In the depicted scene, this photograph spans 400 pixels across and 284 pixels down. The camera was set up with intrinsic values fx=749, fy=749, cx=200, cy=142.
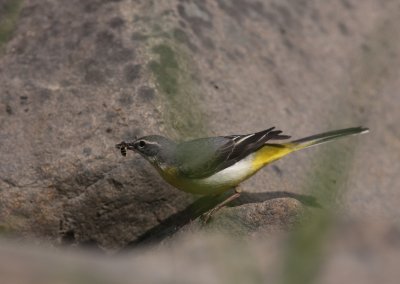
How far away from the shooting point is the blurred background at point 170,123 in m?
6.02

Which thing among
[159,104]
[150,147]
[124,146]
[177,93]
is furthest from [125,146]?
[177,93]

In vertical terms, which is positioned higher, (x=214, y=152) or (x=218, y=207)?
(x=214, y=152)

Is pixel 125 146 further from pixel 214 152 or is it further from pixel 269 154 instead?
pixel 269 154

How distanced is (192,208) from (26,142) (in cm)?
156

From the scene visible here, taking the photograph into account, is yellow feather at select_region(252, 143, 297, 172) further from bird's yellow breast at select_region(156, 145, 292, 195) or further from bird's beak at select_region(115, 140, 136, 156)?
bird's beak at select_region(115, 140, 136, 156)

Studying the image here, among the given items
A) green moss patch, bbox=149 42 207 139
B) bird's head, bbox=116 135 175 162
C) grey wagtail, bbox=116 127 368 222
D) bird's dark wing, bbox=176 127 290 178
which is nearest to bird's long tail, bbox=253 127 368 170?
grey wagtail, bbox=116 127 368 222

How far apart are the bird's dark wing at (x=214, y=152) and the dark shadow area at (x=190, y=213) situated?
400 mm

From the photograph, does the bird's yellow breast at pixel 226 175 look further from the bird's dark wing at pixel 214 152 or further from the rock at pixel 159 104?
the rock at pixel 159 104

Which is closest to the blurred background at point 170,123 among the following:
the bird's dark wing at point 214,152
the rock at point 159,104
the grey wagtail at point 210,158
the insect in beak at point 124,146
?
the rock at point 159,104

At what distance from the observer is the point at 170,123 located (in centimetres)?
661

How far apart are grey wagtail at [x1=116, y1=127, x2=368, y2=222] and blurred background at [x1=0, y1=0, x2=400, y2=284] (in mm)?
251

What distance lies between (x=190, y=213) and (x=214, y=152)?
65cm

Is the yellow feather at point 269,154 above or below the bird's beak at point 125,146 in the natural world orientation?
below

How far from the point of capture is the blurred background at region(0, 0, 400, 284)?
602cm
